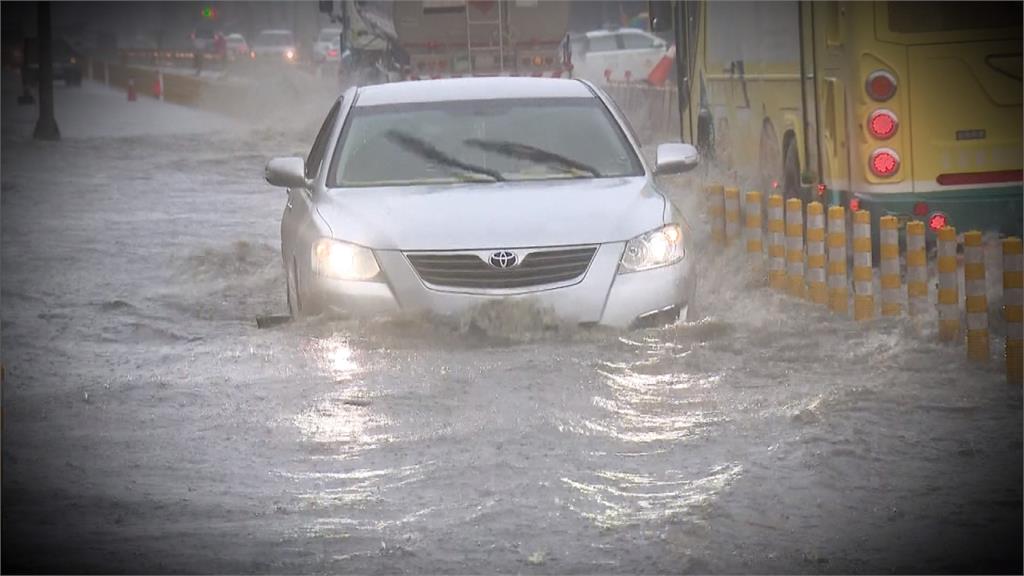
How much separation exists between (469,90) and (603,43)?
36.3 meters

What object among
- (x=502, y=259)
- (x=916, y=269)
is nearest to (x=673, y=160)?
(x=916, y=269)

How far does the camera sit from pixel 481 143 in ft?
35.7

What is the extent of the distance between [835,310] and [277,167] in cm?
334

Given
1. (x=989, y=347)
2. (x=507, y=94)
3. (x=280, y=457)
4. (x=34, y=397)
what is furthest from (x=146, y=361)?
(x=989, y=347)

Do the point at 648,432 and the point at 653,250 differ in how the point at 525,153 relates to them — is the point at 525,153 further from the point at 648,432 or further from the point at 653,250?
the point at 648,432

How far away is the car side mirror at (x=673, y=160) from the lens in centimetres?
1069

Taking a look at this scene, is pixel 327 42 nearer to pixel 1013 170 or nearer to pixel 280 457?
pixel 1013 170

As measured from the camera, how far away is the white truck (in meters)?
34.9

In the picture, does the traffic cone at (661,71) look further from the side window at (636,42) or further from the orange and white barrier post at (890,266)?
the orange and white barrier post at (890,266)

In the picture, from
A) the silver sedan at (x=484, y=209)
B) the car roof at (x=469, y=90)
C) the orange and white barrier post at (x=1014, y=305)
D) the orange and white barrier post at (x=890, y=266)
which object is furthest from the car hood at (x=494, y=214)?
the orange and white barrier post at (x=1014, y=305)

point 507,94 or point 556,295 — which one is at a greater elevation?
point 507,94

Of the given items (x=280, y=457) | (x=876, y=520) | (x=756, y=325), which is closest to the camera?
(x=876, y=520)

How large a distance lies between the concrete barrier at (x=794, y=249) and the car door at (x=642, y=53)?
102 feet

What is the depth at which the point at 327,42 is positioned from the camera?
73125mm
